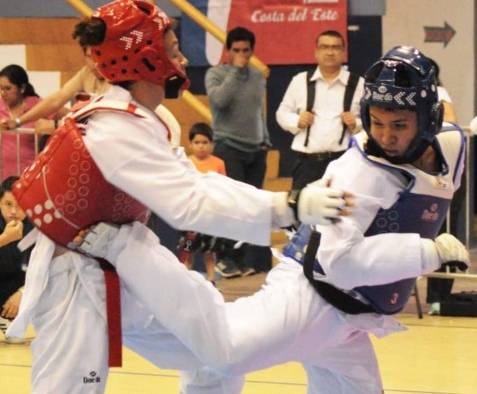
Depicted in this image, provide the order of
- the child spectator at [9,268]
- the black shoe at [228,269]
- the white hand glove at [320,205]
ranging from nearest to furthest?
the white hand glove at [320,205] → the child spectator at [9,268] → the black shoe at [228,269]

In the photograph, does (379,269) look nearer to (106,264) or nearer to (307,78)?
(106,264)

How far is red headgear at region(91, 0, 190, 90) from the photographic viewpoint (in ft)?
15.1

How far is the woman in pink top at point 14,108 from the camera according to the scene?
9703 millimetres

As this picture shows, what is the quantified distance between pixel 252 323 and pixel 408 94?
3.16 ft

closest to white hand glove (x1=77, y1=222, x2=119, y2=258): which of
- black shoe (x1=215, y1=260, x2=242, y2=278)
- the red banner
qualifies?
black shoe (x1=215, y1=260, x2=242, y2=278)

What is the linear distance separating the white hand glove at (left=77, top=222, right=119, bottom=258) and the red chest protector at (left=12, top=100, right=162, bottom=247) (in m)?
0.04

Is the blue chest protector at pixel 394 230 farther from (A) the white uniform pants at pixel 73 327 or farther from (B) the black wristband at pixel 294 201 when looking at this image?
(A) the white uniform pants at pixel 73 327

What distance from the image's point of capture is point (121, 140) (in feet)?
14.4

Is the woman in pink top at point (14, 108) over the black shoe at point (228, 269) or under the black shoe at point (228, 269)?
over

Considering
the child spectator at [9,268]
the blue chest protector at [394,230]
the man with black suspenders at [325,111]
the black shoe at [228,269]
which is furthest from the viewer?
the black shoe at [228,269]

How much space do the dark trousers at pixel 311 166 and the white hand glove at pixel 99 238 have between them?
516 centimetres

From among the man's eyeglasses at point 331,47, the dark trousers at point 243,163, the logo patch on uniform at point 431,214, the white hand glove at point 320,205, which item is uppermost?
the man's eyeglasses at point 331,47

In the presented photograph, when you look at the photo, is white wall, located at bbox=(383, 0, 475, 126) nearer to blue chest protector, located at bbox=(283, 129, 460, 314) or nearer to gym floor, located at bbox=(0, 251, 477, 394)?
gym floor, located at bbox=(0, 251, 477, 394)

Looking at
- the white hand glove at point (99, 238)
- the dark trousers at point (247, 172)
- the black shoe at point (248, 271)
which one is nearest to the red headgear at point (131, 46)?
the white hand glove at point (99, 238)
